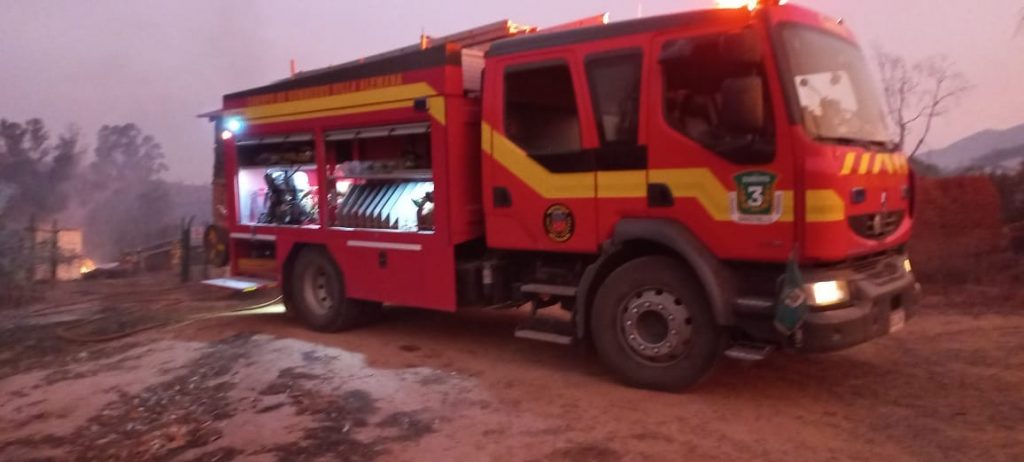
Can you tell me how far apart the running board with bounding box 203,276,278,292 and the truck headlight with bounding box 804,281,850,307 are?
20.6ft

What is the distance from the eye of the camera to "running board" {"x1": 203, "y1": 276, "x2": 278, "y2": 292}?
9.09m

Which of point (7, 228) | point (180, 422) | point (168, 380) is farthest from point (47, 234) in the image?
point (180, 422)

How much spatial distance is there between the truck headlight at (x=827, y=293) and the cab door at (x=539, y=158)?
1686 mm

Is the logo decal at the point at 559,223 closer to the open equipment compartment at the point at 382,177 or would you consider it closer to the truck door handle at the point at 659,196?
the truck door handle at the point at 659,196

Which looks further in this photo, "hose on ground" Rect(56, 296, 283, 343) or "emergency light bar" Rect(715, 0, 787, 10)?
"hose on ground" Rect(56, 296, 283, 343)

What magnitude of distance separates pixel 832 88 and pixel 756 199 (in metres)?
1.06

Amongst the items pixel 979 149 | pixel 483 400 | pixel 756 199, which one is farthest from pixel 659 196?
pixel 979 149

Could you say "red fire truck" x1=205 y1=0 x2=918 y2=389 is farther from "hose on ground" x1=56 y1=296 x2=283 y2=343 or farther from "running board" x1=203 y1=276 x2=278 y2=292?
"hose on ground" x1=56 y1=296 x2=283 y2=343

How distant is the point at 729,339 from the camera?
554cm

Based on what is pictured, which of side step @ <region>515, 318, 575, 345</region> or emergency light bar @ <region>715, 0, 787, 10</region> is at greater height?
emergency light bar @ <region>715, 0, 787, 10</region>

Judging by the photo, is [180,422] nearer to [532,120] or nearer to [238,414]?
[238,414]

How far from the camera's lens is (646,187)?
569cm

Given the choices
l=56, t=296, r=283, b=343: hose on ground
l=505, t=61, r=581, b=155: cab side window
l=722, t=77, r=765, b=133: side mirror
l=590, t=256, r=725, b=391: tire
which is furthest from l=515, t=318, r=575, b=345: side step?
l=56, t=296, r=283, b=343: hose on ground

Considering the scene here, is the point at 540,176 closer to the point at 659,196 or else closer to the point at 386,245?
the point at 659,196
